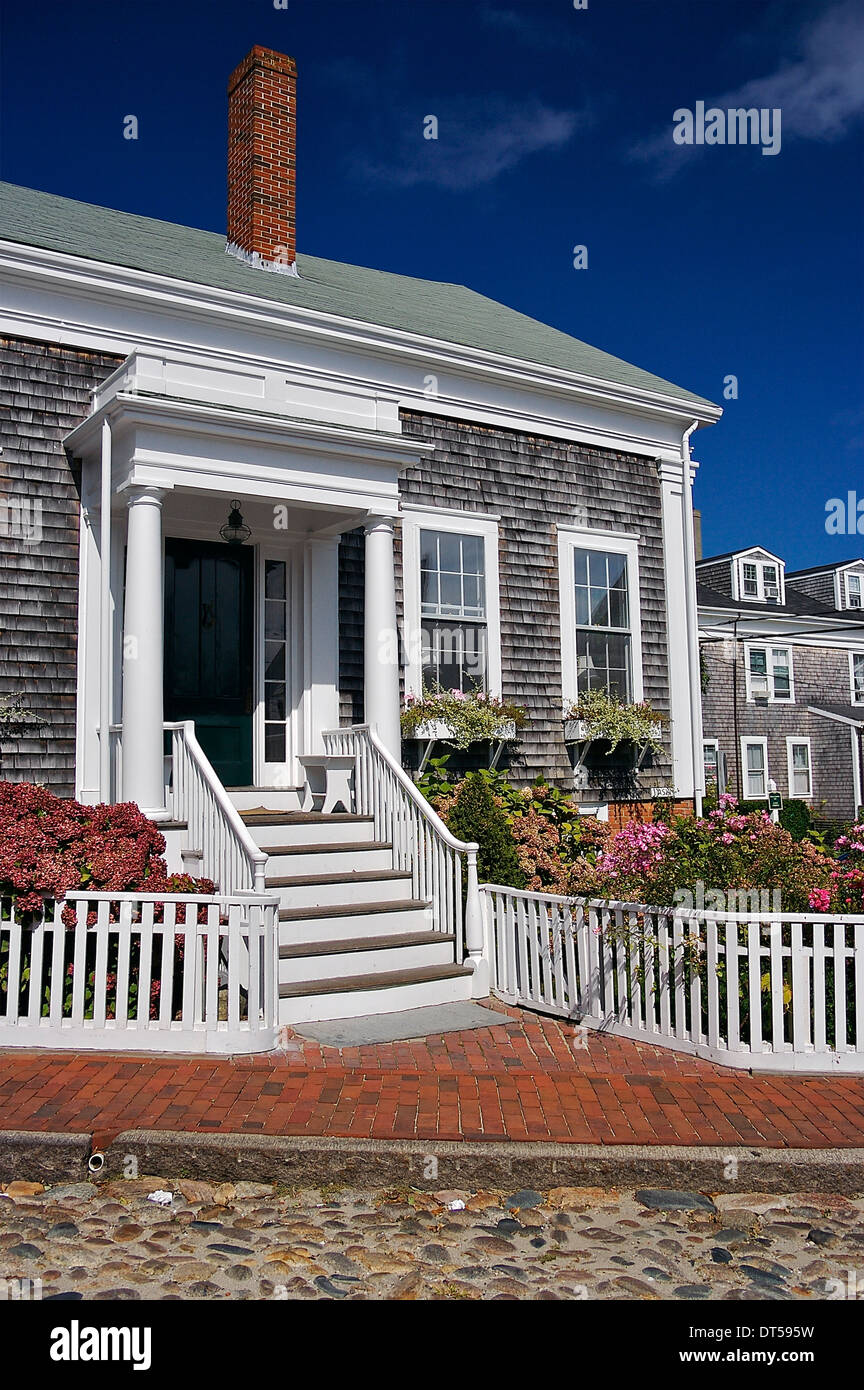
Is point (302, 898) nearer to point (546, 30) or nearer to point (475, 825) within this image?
point (475, 825)

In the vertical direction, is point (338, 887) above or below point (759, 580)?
below

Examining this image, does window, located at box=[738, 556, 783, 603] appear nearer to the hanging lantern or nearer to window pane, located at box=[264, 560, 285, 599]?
window pane, located at box=[264, 560, 285, 599]

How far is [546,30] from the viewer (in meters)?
10.1

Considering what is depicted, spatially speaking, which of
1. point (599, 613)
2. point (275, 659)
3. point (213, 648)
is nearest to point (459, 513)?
point (599, 613)

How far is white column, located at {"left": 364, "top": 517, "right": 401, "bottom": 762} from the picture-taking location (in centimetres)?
895

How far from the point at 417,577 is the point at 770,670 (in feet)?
70.0

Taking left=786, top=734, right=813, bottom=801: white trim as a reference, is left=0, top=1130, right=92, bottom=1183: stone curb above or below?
below

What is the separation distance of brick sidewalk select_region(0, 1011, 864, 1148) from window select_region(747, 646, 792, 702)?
24230 millimetres

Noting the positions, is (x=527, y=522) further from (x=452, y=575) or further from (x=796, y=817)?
(x=796, y=817)

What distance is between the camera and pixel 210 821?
722cm

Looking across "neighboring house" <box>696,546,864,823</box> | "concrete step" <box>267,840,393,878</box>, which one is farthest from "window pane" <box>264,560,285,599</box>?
"neighboring house" <box>696,546,864,823</box>

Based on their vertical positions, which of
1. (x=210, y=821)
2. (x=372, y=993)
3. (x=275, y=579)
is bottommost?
(x=372, y=993)

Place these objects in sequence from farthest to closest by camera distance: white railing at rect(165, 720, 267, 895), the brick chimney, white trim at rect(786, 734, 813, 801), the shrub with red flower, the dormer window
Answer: the dormer window
white trim at rect(786, 734, 813, 801)
the brick chimney
white railing at rect(165, 720, 267, 895)
the shrub with red flower
